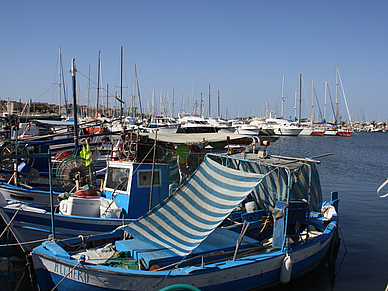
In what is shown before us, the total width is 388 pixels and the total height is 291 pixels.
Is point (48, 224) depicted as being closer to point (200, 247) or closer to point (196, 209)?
point (200, 247)

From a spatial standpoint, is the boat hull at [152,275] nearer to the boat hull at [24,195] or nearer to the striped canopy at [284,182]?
the striped canopy at [284,182]

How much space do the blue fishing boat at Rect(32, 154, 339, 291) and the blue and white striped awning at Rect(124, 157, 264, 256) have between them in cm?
2

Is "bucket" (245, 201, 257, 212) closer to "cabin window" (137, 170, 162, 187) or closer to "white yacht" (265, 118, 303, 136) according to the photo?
"cabin window" (137, 170, 162, 187)

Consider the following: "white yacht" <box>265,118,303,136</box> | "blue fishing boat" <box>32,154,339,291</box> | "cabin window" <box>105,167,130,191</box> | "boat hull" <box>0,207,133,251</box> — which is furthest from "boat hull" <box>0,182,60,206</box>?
"white yacht" <box>265,118,303,136</box>

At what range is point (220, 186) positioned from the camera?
313 inches

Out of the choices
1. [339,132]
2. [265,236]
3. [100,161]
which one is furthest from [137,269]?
[339,132]

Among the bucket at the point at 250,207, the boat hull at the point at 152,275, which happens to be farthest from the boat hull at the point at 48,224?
the bucket at the point at 250,207

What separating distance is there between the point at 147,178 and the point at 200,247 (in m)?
3.36

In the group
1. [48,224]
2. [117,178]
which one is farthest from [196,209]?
[48,224]

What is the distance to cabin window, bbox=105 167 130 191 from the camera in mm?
10722

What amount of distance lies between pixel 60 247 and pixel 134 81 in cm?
4666

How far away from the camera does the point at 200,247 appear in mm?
8148

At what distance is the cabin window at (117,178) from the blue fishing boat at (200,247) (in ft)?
6.43

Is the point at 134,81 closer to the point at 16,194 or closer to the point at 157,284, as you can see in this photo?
the point at 16,194
